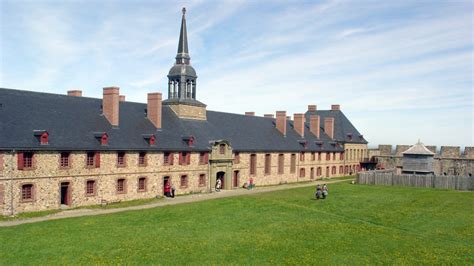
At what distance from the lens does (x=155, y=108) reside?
45469mm

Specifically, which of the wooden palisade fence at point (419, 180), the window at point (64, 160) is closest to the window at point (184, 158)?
the window at point (64, 160)

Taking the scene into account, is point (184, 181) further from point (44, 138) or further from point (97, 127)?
point (44, 138)

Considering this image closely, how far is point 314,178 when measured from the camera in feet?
214

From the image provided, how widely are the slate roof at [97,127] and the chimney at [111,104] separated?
1.96ft

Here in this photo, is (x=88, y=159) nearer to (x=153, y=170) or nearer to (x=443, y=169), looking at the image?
(x=153, y=170)

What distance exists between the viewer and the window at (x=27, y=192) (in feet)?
108

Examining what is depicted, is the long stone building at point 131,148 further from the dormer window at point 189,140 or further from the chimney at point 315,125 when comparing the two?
the chimney at point 315,125

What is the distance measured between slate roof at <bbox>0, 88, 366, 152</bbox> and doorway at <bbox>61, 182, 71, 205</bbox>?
3025mm

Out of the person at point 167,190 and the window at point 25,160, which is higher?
the window at point 25,160

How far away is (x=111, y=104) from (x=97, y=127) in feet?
8.88

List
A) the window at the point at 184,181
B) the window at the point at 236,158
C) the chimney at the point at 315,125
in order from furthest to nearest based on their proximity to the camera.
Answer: the chimney at the point at 315,125
the window at the point at 236,158
the window at the point at 184,181

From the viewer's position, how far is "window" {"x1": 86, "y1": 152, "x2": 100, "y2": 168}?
37.0m

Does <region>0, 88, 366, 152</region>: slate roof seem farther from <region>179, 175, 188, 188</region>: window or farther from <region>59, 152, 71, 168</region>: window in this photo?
<region>179, 175, 188, 188</region>: window

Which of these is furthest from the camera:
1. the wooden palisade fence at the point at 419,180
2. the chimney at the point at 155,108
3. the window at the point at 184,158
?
the wooden palisade fence at the point at 419,180
